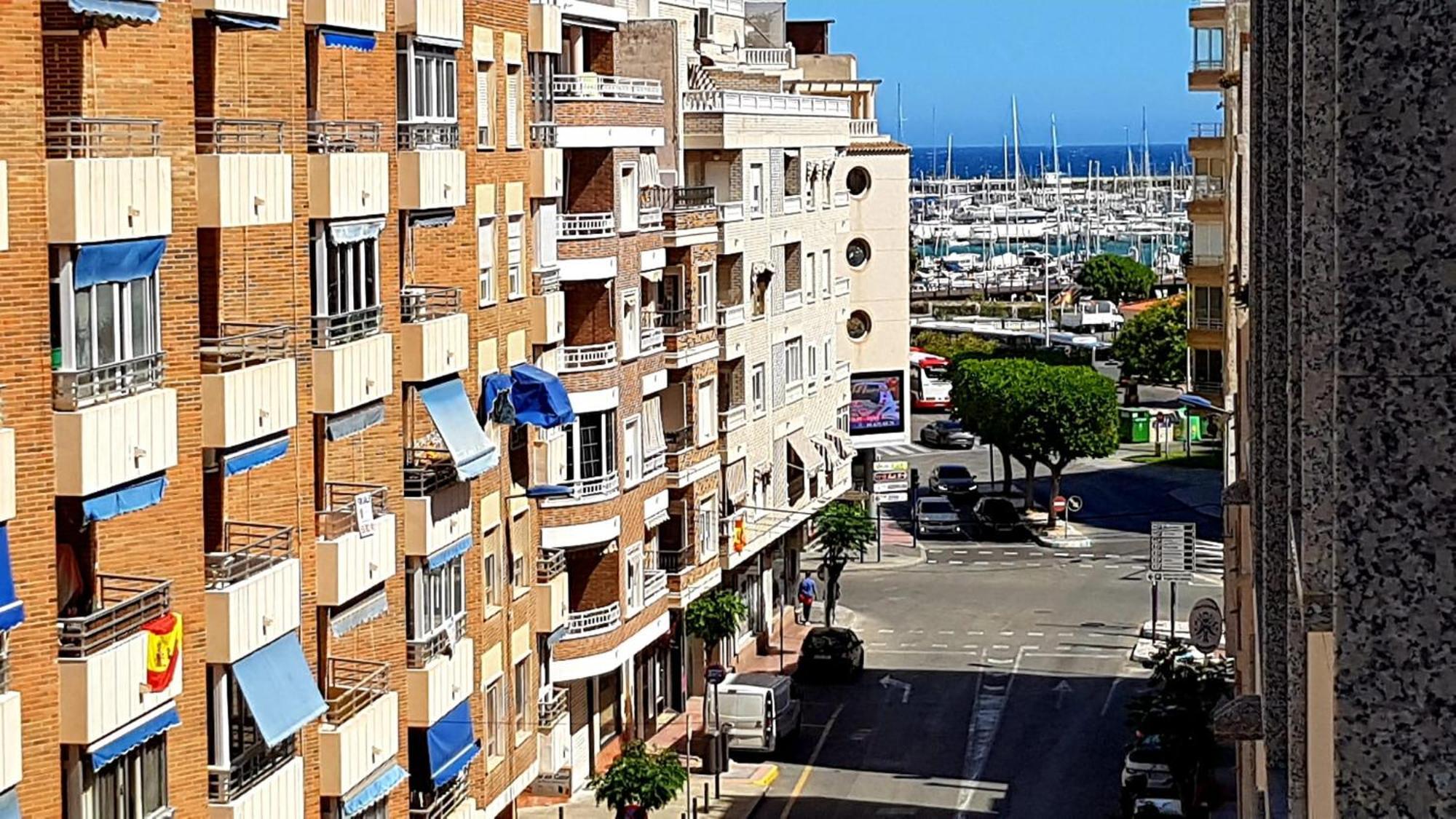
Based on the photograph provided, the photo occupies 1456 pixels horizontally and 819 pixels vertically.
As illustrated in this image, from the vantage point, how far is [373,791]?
79.0 feet

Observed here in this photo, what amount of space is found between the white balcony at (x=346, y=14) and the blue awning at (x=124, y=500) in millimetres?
6480

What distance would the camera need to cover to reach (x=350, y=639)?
2498cm

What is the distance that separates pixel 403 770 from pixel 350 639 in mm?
1663

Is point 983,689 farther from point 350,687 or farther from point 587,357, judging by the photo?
point 350,687

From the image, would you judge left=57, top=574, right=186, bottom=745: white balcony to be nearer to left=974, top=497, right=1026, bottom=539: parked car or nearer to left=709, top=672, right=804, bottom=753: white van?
left=709, top=672, right=804, bottom=753: white van

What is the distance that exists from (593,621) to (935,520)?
33.6 m

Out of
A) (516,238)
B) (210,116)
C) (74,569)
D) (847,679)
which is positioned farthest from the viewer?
(847,679)

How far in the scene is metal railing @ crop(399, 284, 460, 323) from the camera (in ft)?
89.3

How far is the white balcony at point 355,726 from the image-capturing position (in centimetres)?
2322

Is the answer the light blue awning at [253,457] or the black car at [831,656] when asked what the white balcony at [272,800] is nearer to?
the light blue awning at [253,457]

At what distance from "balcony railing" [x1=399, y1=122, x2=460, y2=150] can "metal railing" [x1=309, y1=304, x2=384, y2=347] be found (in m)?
2.46

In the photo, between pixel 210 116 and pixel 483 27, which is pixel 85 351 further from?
pixel 483 27

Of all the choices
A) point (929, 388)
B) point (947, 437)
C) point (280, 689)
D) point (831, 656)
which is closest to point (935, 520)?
point (947, 437)

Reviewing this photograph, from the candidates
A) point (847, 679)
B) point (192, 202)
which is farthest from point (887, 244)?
point (192, 202)
